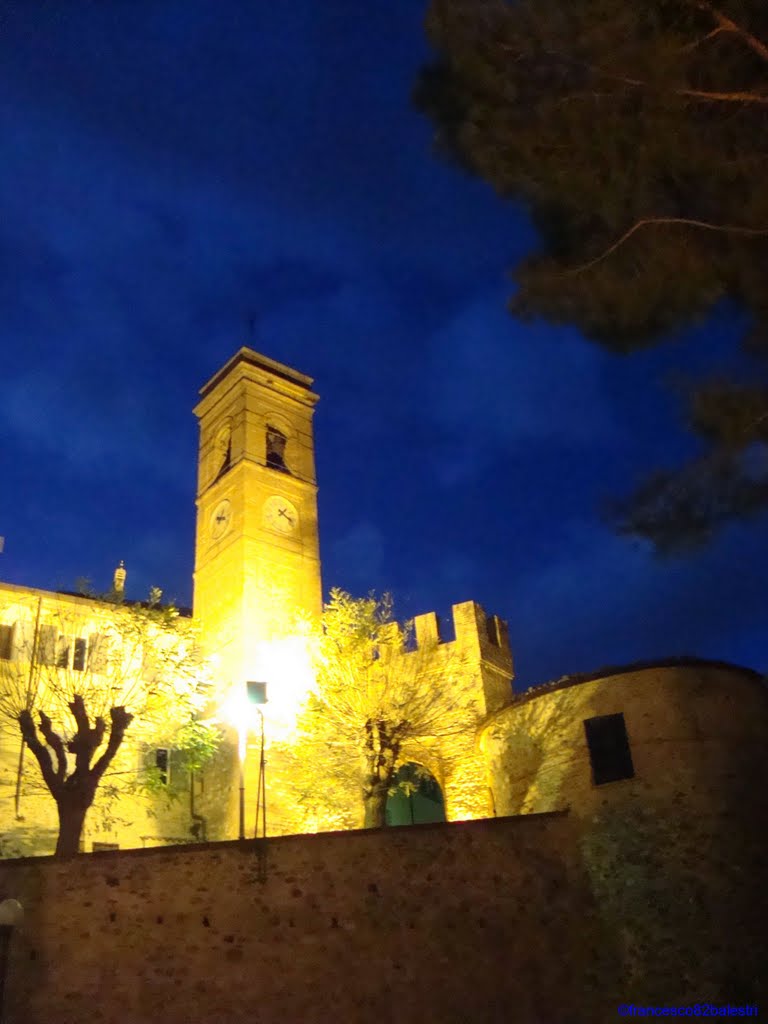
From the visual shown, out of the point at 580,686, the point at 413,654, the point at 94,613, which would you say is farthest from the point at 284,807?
the point at 580,686

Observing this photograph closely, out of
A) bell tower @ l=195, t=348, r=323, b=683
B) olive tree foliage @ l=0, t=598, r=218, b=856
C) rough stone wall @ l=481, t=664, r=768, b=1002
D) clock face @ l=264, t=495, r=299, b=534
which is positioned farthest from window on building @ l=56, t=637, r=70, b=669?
rough stone wall @ l=481, t=664, r=768, b=1002

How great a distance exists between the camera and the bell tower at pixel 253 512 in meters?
25.7

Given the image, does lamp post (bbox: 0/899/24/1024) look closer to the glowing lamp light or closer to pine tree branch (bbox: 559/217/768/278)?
the glowing lamp light

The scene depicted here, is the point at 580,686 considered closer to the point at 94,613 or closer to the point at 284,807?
the point at 284,807

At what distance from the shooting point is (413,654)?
83.8 ft

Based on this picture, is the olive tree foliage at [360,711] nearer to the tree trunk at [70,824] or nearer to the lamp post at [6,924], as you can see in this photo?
the tree trunk at [70,824]

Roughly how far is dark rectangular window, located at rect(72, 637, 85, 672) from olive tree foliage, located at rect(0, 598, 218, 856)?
0.03 meters

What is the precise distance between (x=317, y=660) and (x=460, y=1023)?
38.6ft

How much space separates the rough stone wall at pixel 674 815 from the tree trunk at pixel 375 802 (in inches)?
111

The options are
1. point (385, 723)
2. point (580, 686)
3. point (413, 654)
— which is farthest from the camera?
point (413, 654)

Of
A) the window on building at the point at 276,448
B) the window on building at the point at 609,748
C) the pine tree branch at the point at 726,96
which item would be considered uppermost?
the window on building at the point at 276,448

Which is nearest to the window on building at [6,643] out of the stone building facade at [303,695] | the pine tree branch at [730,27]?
the stone building facade at [303,695]

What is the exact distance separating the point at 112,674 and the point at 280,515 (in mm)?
7666

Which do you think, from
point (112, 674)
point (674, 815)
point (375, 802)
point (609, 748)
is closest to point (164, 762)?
point (112, 674)
